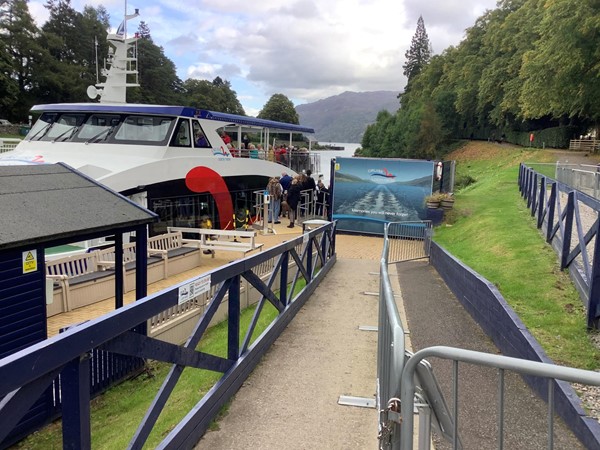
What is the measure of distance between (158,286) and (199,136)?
20.9 feet

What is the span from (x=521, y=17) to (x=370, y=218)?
144 ft

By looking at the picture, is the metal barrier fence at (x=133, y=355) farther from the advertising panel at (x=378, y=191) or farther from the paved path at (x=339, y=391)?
the advertising panel at (x=378, y=191)

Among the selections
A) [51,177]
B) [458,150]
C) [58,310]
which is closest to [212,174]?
[58,310]

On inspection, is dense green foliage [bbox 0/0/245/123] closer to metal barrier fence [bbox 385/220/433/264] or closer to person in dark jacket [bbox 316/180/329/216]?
person in dark jacket [bbox 316/180/329/216]

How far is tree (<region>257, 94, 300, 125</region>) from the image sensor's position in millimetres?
114250

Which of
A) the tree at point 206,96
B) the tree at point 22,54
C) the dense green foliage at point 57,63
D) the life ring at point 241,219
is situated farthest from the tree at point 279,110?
the life ring at point 241,219

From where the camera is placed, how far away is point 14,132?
51906 millimetres

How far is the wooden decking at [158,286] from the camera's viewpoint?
7.70 meters

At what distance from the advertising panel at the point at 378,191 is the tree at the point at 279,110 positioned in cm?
9653

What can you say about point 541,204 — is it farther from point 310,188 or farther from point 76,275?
point 76,275

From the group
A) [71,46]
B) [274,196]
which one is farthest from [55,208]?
[71,46]

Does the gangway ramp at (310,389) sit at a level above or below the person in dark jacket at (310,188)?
below

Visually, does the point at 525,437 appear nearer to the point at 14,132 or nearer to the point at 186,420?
the point at 186,420

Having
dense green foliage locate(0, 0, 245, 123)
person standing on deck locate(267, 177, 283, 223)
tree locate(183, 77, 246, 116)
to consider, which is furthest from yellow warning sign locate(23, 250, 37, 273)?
tree locate(183, 77, 246, 116)
